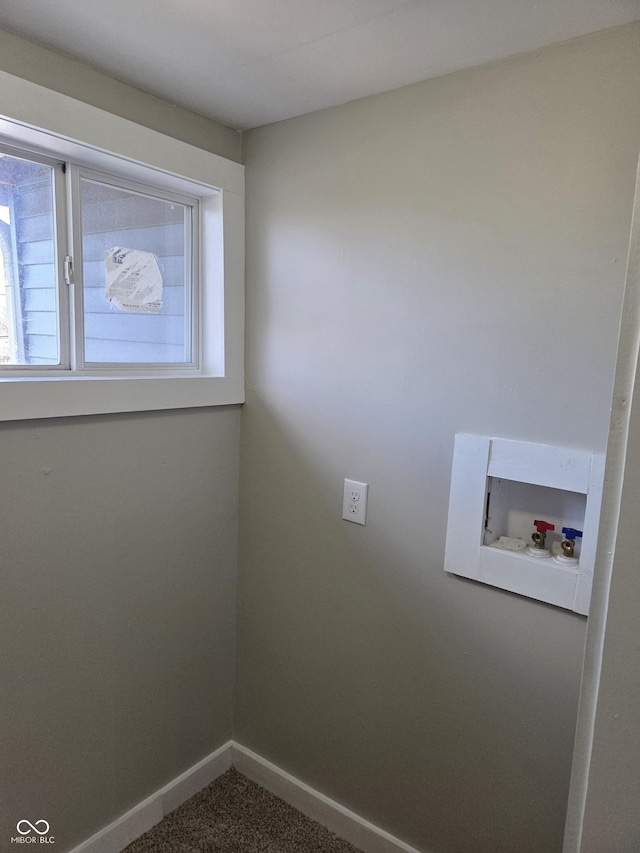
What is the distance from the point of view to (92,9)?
3.53 ft

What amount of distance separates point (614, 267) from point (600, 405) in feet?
0.94

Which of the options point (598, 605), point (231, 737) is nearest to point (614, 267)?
point (598, 605)

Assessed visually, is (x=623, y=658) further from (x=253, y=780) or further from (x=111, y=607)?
(x=253, y=780)

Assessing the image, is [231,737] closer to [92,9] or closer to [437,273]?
[437,273]

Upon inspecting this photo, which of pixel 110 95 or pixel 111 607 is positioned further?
pixel 111 607

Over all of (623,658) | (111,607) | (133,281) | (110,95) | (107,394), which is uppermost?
(110,95)

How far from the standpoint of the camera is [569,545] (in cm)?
121

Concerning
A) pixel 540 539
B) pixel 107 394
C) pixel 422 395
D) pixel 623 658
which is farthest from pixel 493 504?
pixel 107 394

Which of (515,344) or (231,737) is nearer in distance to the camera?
(515,344)

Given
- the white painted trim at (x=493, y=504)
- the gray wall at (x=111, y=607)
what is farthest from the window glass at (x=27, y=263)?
the white painted trim at (x=493, y=504)

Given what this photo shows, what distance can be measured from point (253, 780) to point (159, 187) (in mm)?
1983

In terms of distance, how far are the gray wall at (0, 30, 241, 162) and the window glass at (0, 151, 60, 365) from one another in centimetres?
20

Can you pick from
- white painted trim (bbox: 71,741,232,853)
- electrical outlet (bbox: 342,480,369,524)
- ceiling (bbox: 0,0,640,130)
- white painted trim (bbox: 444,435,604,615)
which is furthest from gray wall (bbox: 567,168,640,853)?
white painted trim (bbox: 71,741,232,853)

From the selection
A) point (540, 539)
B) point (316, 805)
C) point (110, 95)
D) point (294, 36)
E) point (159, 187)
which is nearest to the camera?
point (294, 36)
